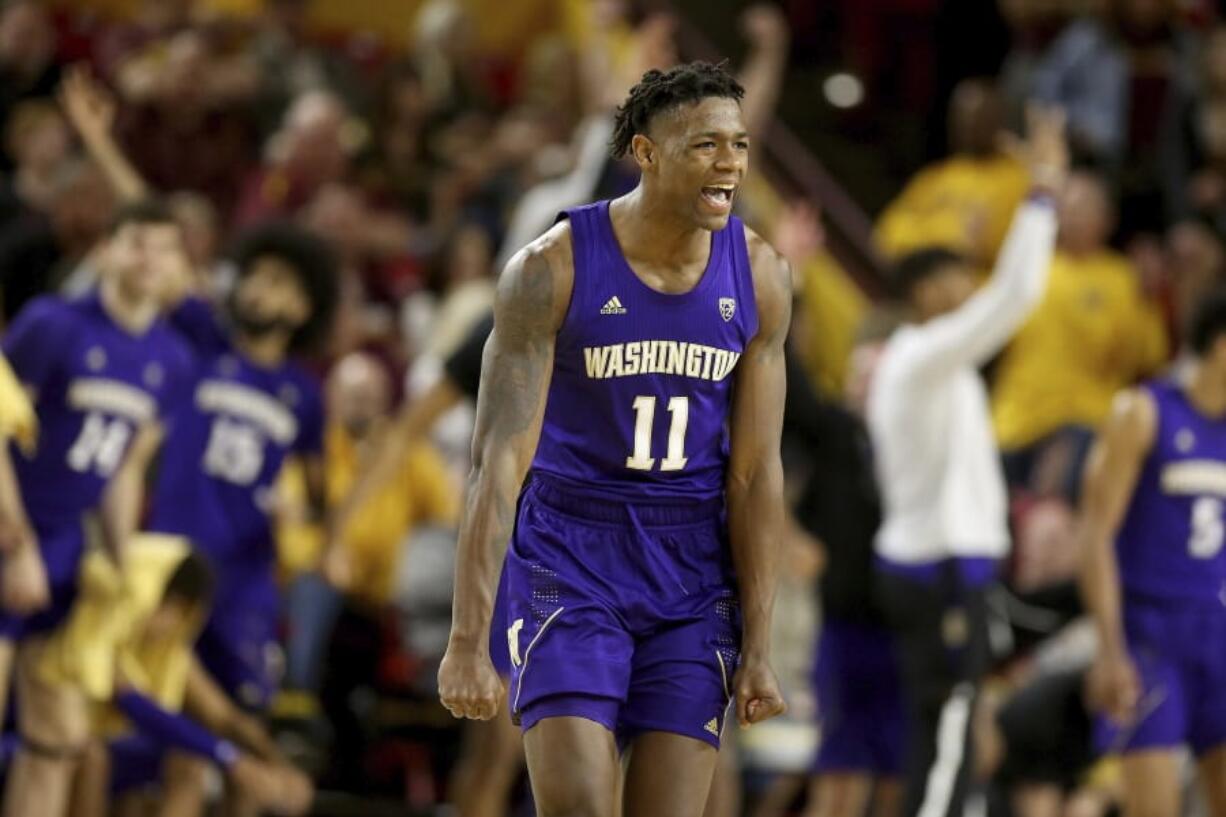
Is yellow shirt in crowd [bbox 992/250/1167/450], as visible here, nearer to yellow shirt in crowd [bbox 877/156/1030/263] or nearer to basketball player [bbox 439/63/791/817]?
yellow shirt in crowd [bbox 877/156/1030/263]

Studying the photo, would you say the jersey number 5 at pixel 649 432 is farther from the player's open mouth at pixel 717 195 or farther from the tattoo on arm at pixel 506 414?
the player's open mouth at pixel 717 195

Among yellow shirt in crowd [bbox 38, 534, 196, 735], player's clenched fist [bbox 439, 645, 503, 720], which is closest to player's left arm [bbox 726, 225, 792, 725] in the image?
player's clenched fist [bbox 439, 645, 503, 720]

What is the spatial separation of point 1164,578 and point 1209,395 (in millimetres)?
680

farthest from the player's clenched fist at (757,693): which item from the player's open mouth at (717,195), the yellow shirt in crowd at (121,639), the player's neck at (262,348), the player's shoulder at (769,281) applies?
the player's neck at (262,348)

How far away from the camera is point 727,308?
492cm

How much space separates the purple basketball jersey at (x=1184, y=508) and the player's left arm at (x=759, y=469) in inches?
122

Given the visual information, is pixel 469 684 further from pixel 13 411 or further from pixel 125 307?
pixel 125 307

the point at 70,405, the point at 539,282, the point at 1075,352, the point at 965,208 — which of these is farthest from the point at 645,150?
the point at 965,208

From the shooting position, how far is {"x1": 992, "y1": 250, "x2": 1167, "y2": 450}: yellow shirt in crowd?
11.5 meters

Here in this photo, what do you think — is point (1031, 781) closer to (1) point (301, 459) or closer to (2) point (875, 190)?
(1) point (301, 459)

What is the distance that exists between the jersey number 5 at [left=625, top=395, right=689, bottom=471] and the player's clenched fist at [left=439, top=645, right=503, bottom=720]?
0.58 m

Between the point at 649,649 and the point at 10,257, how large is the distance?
224 inches

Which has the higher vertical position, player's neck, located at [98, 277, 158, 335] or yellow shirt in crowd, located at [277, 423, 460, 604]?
player's neck, located at [98, 277, 158, 335]

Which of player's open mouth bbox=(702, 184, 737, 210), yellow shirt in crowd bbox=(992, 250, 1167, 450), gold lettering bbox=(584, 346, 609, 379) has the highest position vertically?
yellow shirt in crowd bbox=(992, 250, 1167, 450)
